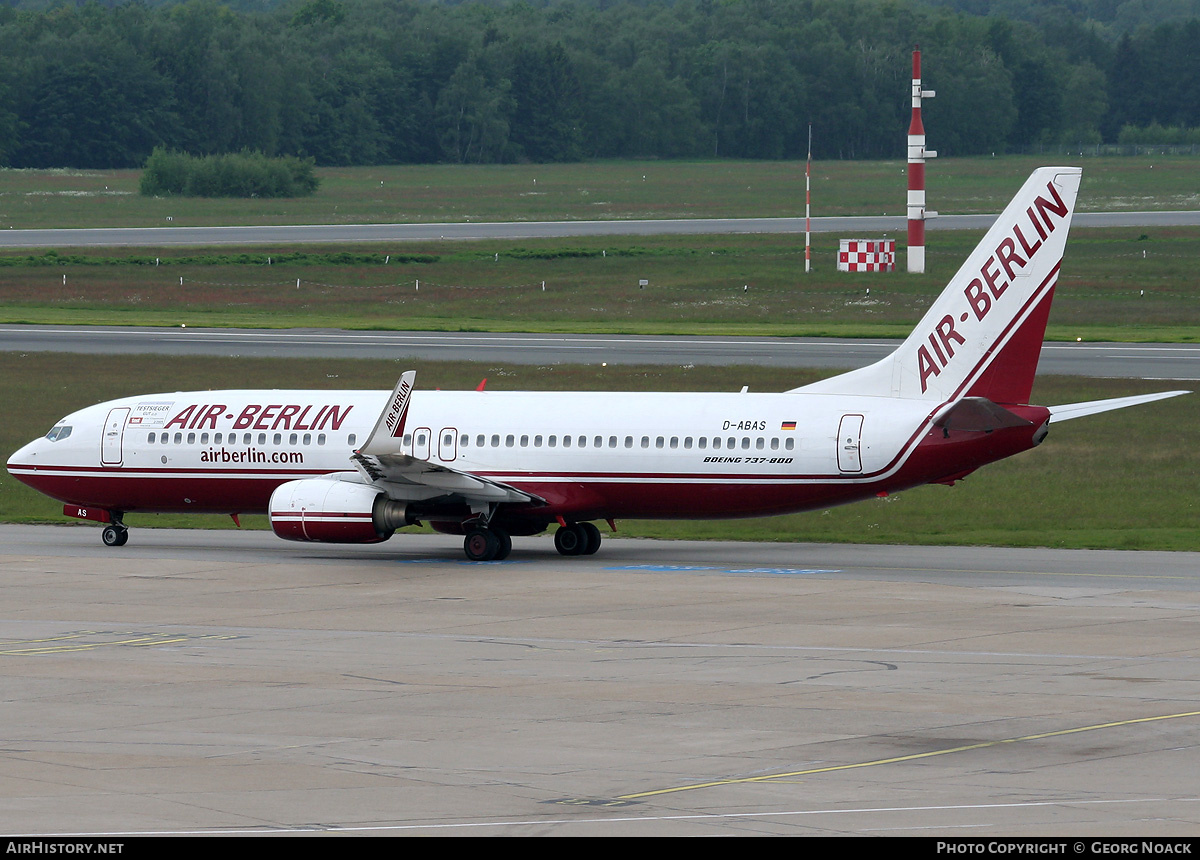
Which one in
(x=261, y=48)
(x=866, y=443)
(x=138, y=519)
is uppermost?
(x=261, y=48)

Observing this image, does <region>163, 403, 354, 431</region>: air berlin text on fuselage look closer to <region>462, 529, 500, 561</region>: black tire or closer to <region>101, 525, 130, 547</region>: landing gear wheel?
<region>101, 525, 130, 547</region>: landing gear wheel

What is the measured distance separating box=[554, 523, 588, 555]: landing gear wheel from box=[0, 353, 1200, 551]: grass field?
3867 mm

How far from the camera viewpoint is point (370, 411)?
37.9 meters

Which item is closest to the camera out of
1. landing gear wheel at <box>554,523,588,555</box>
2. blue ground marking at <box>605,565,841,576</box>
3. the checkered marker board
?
blue ground marking at <box>605,565,841,576</box>

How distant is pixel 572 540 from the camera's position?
37.4 meters

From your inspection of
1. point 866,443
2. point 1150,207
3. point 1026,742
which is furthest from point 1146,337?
point 1150,207

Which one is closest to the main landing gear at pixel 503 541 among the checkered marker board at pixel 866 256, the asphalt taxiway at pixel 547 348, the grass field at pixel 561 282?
the asphalt taxiway at pixel 547 348

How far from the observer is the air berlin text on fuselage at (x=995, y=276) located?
34.4m

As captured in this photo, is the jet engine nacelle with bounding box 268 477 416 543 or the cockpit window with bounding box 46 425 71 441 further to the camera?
the cockpit window with bounding box 46 425 71 441

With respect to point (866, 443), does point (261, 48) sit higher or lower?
higher

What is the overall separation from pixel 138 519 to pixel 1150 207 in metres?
103

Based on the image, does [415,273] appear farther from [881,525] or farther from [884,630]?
[884,630]

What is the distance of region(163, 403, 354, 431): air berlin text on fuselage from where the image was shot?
3806 centimetres

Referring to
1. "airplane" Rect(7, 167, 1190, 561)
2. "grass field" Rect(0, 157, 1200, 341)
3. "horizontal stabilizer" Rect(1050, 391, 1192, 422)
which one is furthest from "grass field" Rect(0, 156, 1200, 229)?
"horizontal stabilizer" Rect(1050, 391, 1192, 422)
